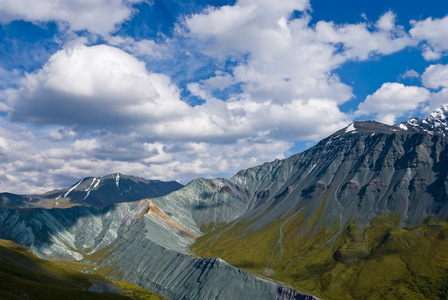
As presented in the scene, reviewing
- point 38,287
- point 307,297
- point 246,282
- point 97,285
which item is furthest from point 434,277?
point 38,287

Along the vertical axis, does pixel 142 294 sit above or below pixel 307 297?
below

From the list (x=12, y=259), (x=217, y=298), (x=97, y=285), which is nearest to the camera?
(x=12, y=259)

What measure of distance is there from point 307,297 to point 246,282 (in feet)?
100

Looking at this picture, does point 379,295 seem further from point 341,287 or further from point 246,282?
point 246,282

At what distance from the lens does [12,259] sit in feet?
443

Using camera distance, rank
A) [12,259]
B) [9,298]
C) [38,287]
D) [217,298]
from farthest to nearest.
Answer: [217,298] → [12,259] → [38,287] → [9,298]

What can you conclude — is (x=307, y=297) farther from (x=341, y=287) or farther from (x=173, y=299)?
(x=173, y=299)

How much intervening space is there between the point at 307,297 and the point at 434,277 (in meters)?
75.9

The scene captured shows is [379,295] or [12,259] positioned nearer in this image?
[12,259]

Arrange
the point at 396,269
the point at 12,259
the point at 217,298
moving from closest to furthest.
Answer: the point at 12,259
the point at 217,298
the point at 396,269

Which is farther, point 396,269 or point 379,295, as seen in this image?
point 396,269

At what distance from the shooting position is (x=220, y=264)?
18812 cm

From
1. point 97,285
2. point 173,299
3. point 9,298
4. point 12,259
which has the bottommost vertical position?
point 173,299

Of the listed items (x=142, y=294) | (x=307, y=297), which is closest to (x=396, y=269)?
(x=307, y=297)
